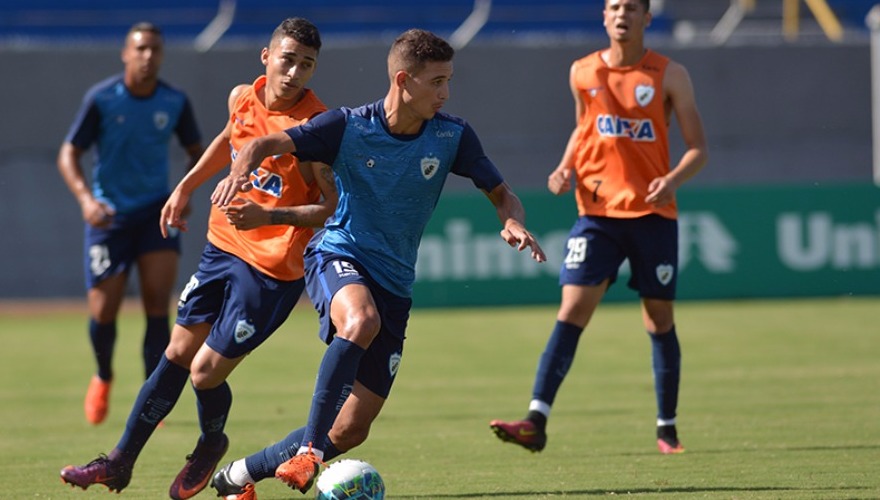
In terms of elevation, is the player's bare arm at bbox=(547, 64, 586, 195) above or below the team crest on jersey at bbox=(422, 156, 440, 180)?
below

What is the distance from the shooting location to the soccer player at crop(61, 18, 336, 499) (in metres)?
6.39

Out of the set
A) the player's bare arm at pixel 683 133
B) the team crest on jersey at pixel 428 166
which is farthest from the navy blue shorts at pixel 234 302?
the player's bare arm at pixel 683 133

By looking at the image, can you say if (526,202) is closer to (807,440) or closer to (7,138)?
(7,138)

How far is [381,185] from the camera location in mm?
6125

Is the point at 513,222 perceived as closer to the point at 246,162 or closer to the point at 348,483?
the point at 246,162

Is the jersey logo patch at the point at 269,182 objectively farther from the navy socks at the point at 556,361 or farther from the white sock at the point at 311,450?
the navy socks at the point at 556,361

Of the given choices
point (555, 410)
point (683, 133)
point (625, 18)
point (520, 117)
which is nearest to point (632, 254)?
point (683, 133)

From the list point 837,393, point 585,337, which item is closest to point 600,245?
point 837,393

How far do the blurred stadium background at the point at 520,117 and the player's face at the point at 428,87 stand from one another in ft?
38.3

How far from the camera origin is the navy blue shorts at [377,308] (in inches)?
235

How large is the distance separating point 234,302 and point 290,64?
3.64 feet

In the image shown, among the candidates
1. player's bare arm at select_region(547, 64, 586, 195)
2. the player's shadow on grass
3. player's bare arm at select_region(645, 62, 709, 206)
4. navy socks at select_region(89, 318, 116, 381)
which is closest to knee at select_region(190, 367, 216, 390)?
the player's shadow on grass

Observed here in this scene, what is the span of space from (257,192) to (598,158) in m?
2.38

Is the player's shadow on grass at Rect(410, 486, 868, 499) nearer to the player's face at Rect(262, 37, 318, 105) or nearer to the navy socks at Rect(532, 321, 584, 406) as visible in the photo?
the navy socks at Rect(532, 321, 584, 406)
